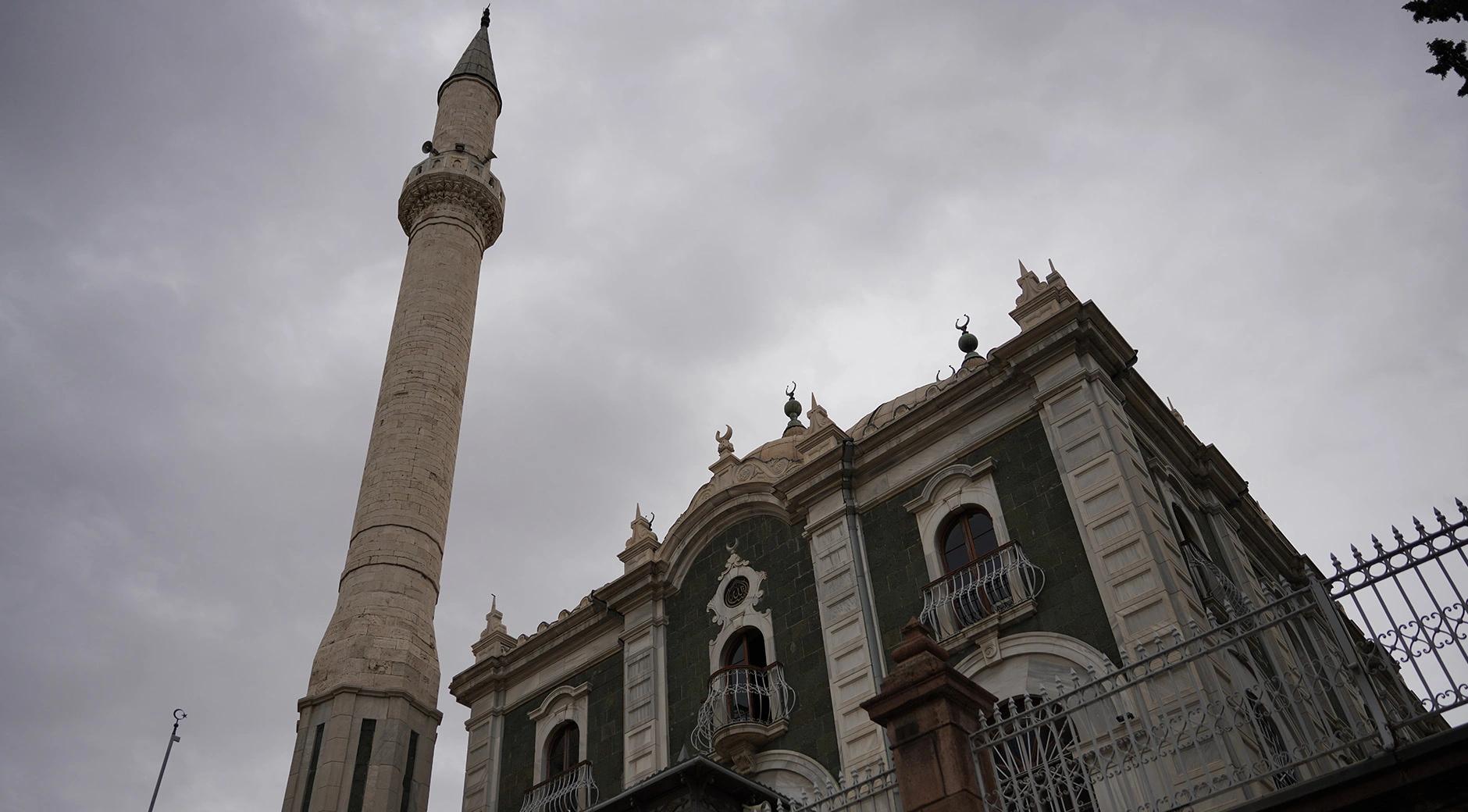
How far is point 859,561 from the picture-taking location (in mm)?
17234

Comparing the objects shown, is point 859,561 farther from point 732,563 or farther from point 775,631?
point 732,563

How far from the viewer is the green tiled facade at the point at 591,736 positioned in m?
18.9

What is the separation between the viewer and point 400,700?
779 inches

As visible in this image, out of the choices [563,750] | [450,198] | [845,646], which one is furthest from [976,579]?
[450,198]

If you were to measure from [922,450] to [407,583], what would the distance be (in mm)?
9989

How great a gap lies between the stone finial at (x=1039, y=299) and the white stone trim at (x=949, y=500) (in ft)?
7.26

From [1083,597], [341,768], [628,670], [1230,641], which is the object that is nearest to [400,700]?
[341,768]

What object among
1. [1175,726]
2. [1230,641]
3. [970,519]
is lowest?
[1230,641]

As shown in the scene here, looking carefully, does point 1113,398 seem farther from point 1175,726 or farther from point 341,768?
point 341,768

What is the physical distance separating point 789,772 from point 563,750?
5.47m

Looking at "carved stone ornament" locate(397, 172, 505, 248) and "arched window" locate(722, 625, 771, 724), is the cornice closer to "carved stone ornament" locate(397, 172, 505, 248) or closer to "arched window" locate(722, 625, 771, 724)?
"arched window" locate(722, 625, 771, 724)

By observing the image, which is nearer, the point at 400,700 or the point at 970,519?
the point at 970,519

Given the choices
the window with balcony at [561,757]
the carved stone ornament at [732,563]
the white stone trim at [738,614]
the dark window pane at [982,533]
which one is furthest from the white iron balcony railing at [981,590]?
the window with balcony at [561,757]

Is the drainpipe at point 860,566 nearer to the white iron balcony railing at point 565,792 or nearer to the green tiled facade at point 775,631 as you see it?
the green tiled facade at point 775,631
